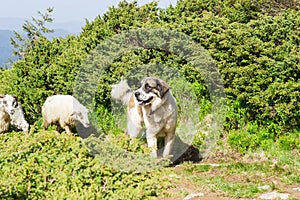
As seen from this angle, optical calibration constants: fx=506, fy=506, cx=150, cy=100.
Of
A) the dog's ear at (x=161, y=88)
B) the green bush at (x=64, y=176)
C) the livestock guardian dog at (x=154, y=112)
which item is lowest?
the green bush at (x=64, y=176)

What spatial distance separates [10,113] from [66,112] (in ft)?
3.47

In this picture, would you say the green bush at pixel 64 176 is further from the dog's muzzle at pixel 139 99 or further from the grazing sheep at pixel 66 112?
the grazing sheep at pixel 66 112

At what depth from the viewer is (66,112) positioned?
9.46 metres

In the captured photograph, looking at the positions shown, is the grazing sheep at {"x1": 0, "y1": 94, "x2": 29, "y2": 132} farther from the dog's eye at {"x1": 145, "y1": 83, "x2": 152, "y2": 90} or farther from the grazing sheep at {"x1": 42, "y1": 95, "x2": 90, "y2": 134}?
the dog's eye at {"x1": 145, "y1": 83, "x2": 152, "y2": 90}

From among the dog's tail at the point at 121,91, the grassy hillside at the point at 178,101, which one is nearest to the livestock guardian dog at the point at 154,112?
the grassy hillside at the point at 178,101

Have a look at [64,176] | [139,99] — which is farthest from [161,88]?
[64,176]

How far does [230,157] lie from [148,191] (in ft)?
12.8

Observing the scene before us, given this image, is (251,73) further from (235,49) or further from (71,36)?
(71,36)

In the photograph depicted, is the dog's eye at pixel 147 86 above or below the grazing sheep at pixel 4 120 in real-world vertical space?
above

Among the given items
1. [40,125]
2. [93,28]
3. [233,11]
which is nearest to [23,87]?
[40,125]

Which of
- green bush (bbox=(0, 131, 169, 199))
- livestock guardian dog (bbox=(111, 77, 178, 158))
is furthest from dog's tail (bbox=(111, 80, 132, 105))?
green bush (bbox=(0, 131, 169, 199))

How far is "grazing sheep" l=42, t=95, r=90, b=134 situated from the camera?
9.45m

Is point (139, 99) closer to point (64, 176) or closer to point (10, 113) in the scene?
point (64, 176)

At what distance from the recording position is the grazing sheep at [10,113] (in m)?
9.43
